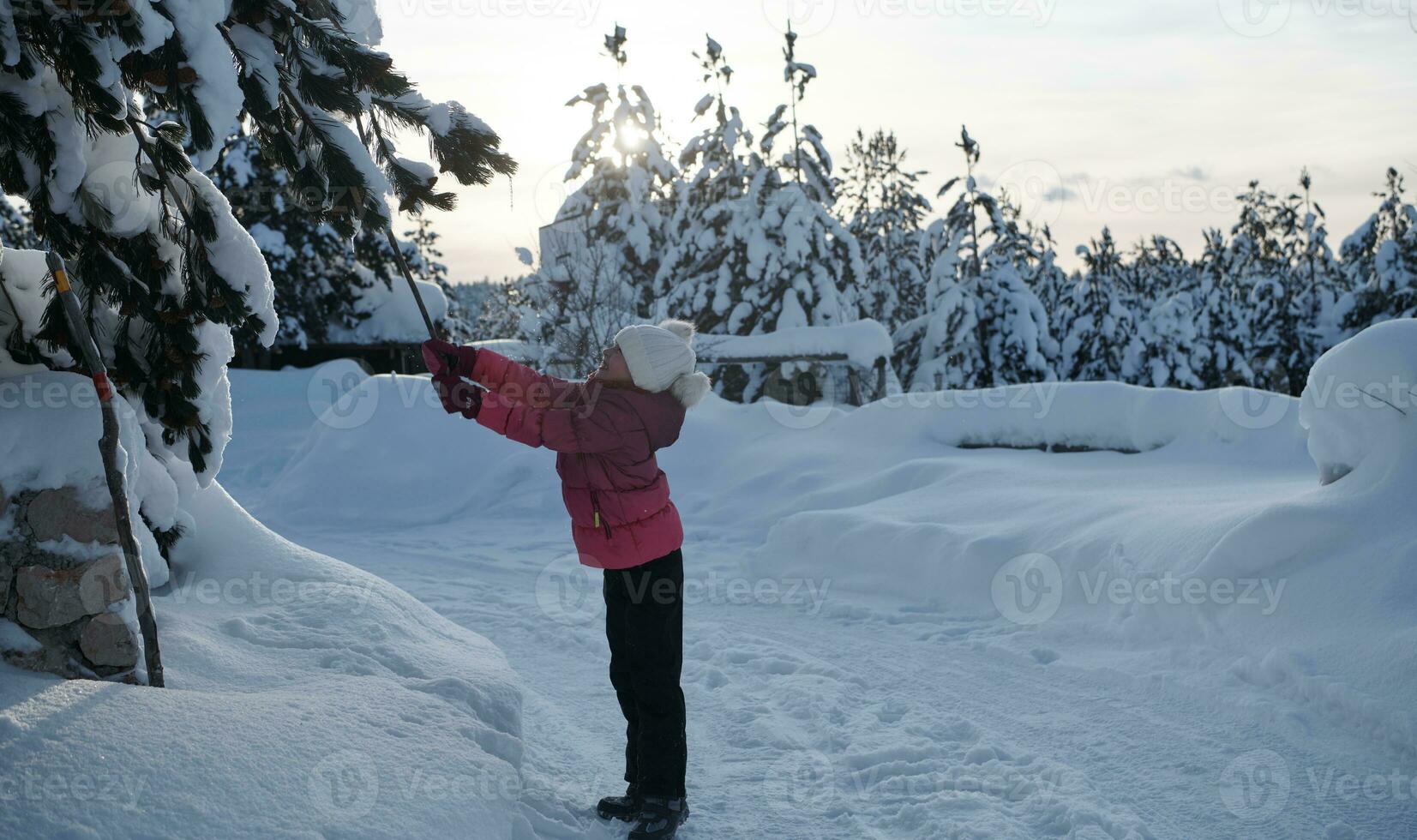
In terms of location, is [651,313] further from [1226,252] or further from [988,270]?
[1226,252]

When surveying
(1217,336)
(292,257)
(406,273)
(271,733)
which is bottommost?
(271,733)

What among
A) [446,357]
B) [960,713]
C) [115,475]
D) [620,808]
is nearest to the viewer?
[446,357]

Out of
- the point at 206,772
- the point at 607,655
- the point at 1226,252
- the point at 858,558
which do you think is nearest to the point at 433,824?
the point at 206,772

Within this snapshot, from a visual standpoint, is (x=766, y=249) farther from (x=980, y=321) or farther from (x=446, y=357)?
(x=446, y=357)

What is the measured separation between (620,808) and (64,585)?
211 centimetres

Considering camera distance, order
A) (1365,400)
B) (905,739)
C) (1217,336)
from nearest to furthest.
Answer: (905,739) → (1365,400) → (1217,336)

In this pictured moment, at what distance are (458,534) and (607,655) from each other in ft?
14.4

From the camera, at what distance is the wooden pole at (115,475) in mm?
3412

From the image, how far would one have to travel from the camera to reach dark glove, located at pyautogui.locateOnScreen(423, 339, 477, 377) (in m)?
3.15

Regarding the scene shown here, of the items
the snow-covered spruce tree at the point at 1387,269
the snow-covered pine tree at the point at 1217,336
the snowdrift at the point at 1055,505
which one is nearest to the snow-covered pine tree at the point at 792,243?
the snowdrift at the point at 1055,505

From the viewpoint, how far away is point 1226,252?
40.7 m

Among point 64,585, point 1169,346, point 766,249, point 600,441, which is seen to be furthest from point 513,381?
point 1169,346

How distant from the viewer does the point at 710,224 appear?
71.4 feet

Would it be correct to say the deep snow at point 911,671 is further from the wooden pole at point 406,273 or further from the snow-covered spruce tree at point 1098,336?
the snow-covered spruce tree at point 1098,336
